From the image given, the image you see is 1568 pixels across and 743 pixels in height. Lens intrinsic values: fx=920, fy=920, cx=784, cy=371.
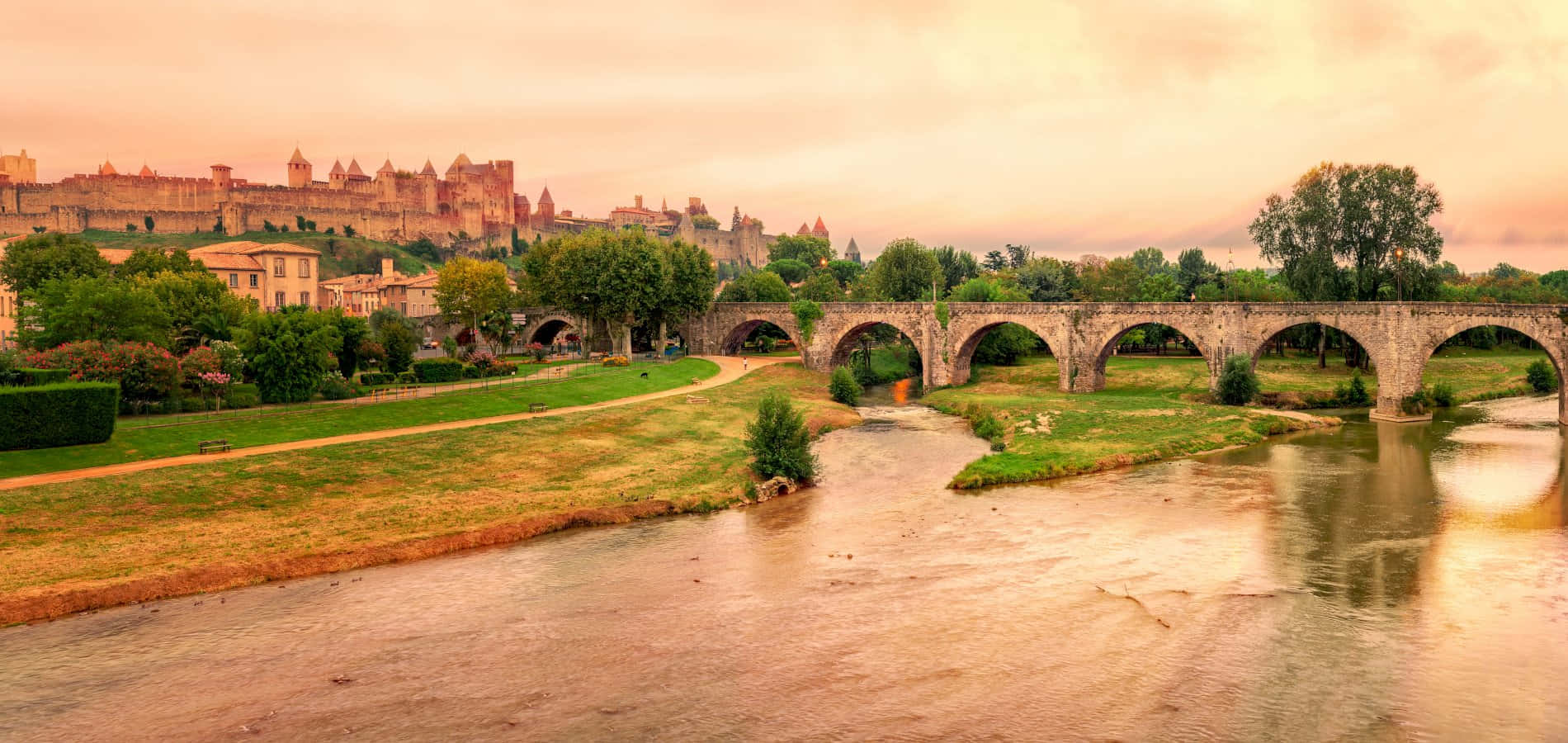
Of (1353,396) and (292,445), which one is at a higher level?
(1353,396)

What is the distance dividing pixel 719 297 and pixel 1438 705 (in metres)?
87.3

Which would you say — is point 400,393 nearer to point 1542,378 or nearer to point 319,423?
point 319,423

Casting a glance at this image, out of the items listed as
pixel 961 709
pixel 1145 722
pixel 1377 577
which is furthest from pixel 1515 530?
pixel 961 709

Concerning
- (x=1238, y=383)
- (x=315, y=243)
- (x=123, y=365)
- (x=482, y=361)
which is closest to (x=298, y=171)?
(x=315, y=243)

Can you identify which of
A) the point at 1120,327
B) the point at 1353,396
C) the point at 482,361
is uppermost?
the point at 1120,327

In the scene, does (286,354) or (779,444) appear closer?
(779,444)

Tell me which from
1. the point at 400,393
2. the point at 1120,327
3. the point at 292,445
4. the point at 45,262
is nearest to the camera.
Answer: the point at 292,445

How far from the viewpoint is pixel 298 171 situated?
170250 millimetres

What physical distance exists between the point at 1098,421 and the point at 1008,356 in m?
31.1

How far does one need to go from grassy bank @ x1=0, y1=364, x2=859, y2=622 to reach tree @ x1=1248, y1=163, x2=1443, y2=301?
52823 mm

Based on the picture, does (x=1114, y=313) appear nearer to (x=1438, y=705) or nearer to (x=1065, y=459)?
(x=1065, y=459)

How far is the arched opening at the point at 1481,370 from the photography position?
185 feet

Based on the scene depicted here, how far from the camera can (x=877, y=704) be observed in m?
18.8

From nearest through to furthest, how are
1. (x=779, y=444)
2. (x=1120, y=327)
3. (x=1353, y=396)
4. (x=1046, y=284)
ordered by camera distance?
(x=779, y=444) < (x=1353, y=396) < (x=1120, y=327) < (x=1046, y=284)
